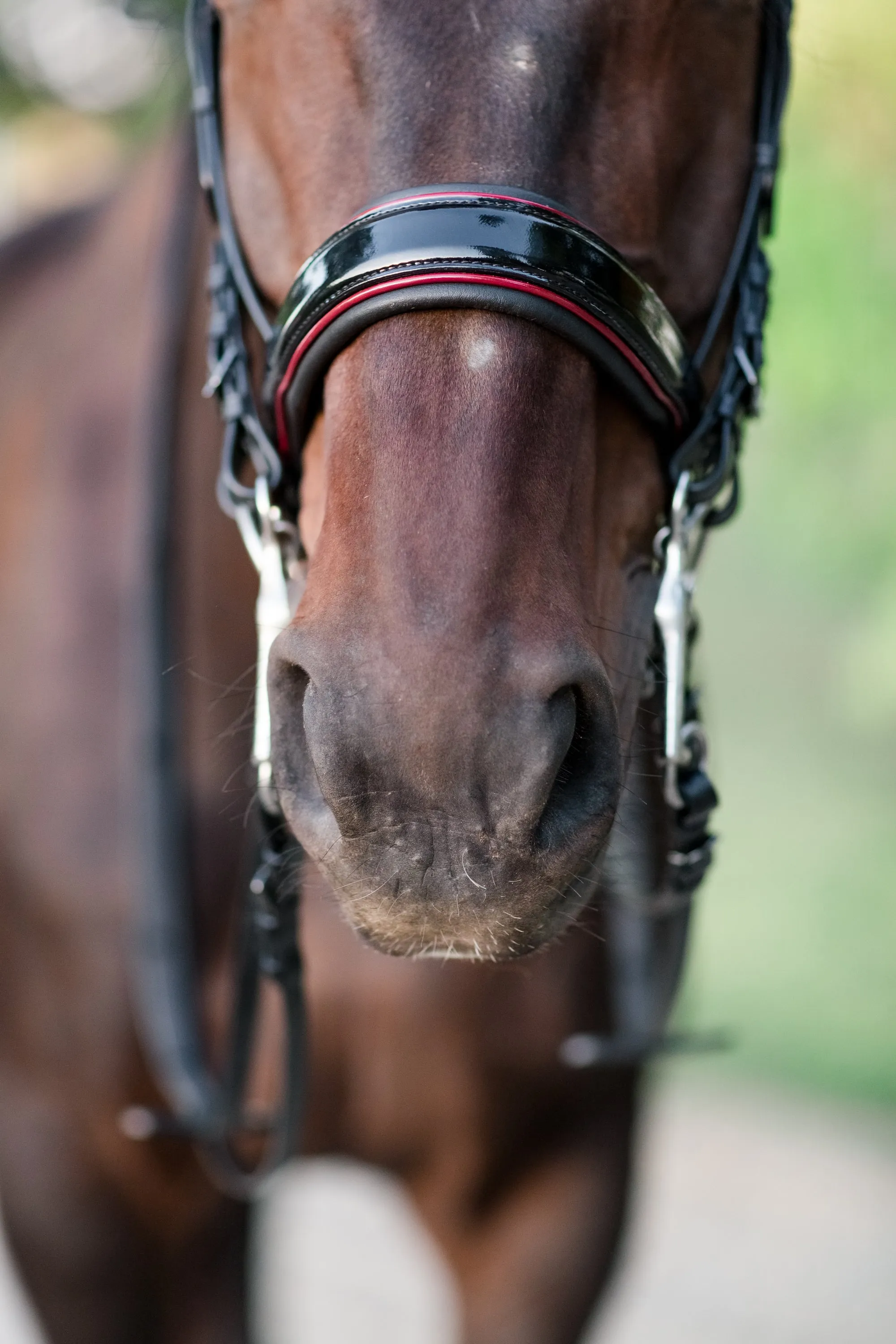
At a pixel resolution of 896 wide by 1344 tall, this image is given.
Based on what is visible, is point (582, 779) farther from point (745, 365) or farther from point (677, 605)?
point (745, 365)

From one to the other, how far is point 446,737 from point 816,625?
3.22 metres

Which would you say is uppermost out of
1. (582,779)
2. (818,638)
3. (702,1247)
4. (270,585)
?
(270,585)

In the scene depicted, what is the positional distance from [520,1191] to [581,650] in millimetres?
951

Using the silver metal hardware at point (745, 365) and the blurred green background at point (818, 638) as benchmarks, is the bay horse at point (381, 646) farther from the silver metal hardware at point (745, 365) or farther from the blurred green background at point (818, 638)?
the blurred green background at point (818, 638)

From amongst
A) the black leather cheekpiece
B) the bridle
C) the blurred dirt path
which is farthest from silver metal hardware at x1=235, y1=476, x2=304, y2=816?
the blurred dirt path

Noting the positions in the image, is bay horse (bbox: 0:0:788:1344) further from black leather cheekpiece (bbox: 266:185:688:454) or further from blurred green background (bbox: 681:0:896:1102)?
blurred green background (bbox: 681:0:896:1102)

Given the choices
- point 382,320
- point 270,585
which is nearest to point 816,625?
point 270,585

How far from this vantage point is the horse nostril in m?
0.71

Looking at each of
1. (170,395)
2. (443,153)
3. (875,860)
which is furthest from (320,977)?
(875,860)

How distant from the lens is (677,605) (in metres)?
0.89

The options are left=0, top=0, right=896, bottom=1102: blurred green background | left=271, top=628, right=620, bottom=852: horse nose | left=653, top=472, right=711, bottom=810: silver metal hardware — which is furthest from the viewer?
left=0, top=0, right=896, bottom=1102: blurred green background

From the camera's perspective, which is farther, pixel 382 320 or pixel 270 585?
pixel 270 585

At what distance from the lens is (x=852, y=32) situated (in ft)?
7.77

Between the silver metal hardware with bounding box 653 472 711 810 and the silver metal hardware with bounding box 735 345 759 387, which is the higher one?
the silver metal hardware with bounding box 735 345 759 387
